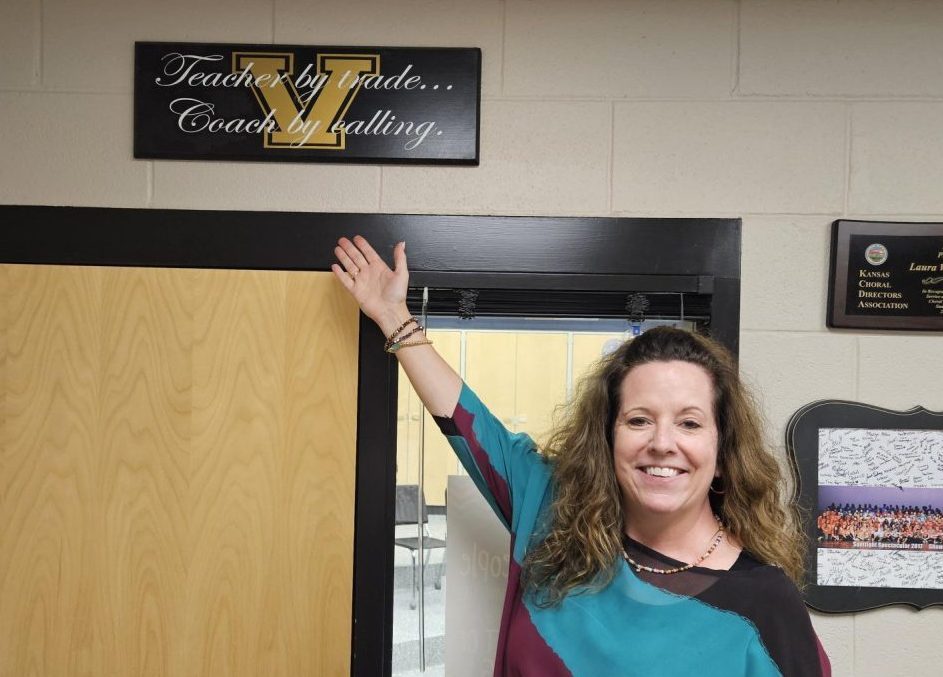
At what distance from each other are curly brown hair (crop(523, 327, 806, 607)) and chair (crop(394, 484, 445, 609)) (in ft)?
Answer: 1.14

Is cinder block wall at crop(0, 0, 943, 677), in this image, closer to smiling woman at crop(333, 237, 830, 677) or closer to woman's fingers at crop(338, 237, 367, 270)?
woman's fingers at crop(338, 237, 367, 270)

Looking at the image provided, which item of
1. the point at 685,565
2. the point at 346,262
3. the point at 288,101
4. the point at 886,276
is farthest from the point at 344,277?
the point at 886,276

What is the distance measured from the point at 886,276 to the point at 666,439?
2.34ft

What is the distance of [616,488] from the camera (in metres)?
1.36

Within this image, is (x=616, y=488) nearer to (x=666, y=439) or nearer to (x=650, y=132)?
(x=666, y=439)

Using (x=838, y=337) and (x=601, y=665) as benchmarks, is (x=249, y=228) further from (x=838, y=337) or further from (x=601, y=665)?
(x=838, y=337)

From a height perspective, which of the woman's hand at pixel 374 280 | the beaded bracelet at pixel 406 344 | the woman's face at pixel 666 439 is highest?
the woman's hand at pixel 374 280

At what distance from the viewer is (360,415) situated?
1.68 metres

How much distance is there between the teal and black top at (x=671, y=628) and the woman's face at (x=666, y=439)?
12 centimetres

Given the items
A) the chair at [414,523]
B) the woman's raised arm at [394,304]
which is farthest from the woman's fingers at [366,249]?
the chair at [414,523]

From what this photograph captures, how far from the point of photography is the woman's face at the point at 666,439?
1.26 metres

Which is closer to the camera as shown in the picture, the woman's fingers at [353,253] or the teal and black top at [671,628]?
the teal and black top at [671,628]

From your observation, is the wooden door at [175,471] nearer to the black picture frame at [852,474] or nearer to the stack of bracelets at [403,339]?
the stack of bracelets at [403,339]

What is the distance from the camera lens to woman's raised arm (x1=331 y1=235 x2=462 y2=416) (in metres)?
1.48
